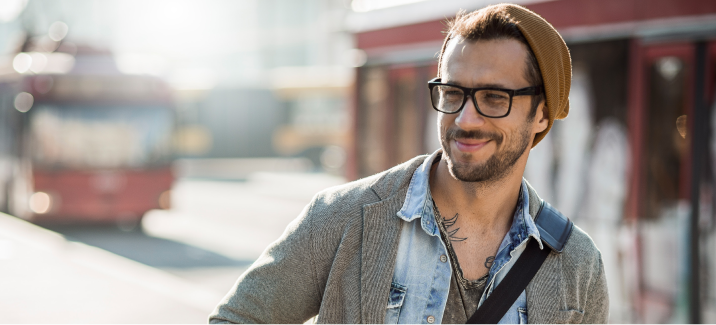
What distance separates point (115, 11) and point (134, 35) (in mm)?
11604

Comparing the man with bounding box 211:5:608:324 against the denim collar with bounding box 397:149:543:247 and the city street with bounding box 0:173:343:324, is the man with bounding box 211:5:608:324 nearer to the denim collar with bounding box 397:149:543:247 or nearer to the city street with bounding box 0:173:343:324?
the denim collar with bounding box 397:149:543:247

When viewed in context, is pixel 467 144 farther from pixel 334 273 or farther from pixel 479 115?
pixel 334 273

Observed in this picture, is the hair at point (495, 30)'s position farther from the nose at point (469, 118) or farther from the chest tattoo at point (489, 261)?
the chest tattoo at point (489, 261)

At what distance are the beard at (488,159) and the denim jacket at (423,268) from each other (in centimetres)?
10

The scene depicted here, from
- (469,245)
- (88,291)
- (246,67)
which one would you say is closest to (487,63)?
(469,245)

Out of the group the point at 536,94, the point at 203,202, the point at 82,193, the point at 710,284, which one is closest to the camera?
the point at 536,94

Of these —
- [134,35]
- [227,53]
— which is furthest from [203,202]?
[134,35]

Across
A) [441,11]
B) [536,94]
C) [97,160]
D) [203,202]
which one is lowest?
[203,202]

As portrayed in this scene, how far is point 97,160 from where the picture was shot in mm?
12289

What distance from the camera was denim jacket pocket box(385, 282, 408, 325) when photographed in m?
1.80

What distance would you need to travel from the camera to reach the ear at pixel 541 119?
201 centimetres

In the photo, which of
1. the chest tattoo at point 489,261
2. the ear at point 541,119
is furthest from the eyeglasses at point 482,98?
the chest tattoo at point 489,261

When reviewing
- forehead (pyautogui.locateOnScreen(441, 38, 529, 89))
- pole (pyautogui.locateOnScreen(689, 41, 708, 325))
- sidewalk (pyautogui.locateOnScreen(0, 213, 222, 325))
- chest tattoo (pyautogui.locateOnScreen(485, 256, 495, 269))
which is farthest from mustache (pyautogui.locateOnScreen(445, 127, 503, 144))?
sidewalk (pyautogui.locateOnScreen(0, 213, 222, 325))

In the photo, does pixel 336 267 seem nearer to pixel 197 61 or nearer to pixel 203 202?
pixel 203 202
